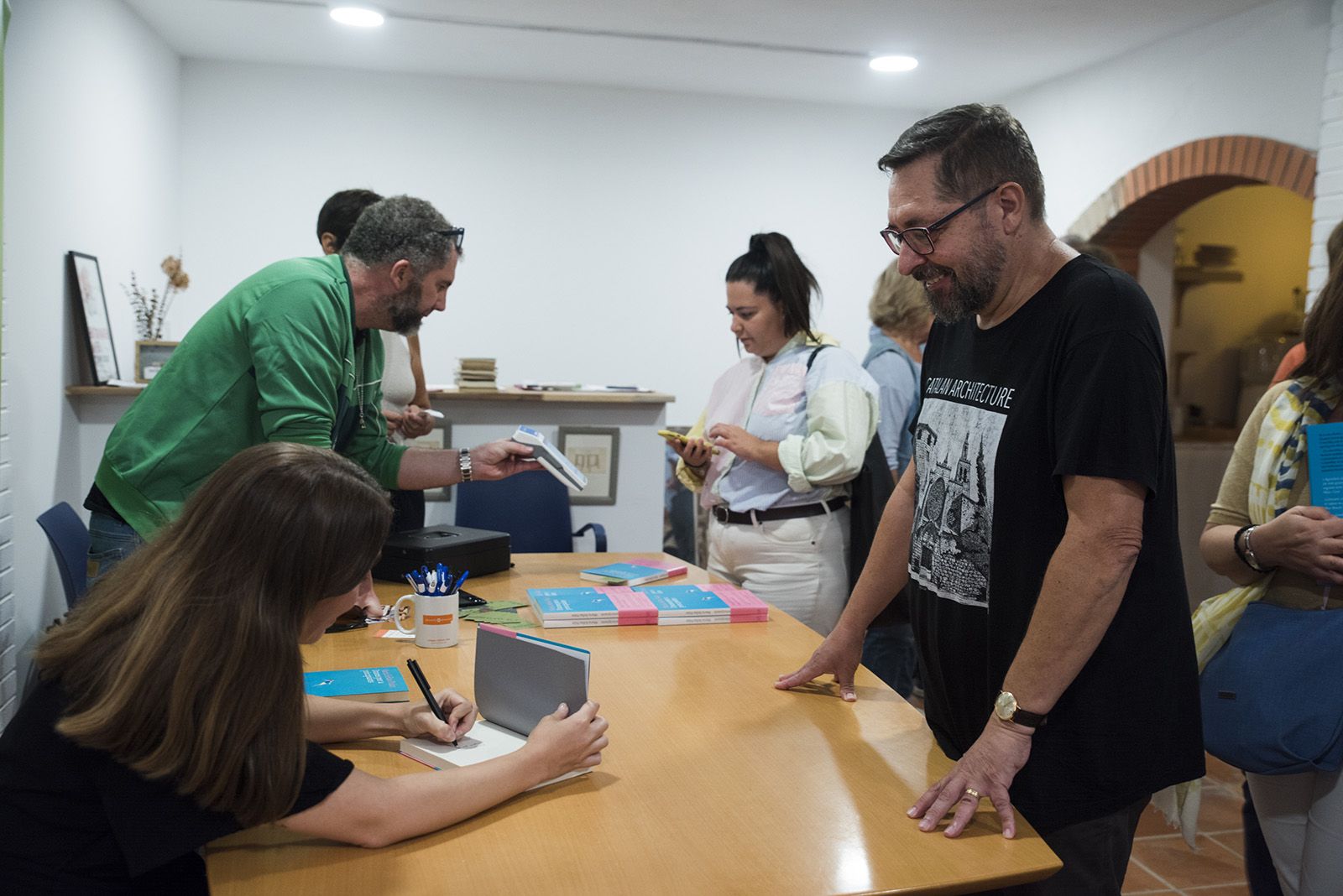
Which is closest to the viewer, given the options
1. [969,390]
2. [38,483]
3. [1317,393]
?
[969,390]

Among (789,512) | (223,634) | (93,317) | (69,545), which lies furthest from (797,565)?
(93,317)

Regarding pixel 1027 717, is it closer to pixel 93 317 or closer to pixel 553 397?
pixel 553 397

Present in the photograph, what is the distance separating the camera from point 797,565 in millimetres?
2826

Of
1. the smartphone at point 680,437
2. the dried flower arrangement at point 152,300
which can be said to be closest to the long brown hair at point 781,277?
the smartphone at point 680,437

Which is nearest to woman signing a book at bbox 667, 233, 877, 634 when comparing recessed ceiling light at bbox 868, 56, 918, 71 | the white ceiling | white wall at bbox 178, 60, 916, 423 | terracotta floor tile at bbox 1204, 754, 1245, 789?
terracotta floor tile at bbox 1204, 754, 1245, 789

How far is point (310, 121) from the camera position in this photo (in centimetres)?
605

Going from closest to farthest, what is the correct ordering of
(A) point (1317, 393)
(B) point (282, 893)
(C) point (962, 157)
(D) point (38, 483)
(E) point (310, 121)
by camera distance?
(B) point (282, 893), (C) point (962, 157), (A) point (1317, 393), (D) point (38, 483), (E) point (310, 121)

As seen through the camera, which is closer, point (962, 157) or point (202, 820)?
point (202, 820)

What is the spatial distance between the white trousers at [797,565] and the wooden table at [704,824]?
819 millimetres

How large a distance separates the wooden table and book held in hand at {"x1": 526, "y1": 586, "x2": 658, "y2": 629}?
1.19 feet

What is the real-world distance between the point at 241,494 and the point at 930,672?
3.51 feet

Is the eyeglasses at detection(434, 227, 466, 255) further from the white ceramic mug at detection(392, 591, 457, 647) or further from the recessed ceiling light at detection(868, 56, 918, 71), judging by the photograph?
the recessed ceiling light at detection(868, 56, 918, 71)

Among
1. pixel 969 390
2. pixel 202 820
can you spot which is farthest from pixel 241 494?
pixel 969 390

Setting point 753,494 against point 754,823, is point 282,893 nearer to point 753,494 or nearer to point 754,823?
point 754,823
